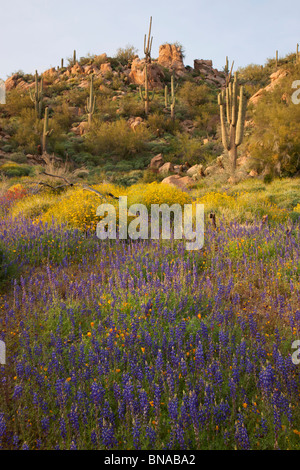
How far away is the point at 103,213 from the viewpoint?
25.0 feet

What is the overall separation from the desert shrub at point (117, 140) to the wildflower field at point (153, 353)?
17.8 metres

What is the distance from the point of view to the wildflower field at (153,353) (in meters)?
1.92

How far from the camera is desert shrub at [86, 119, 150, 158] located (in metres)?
22.7

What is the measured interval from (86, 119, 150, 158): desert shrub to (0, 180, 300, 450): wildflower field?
1780 cm

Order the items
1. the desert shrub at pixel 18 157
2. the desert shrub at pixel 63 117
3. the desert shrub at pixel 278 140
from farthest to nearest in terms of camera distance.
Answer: the desert shrub at pixel 63 117
the desert shrub at pixel 18 157
the desert shrub at pixel 278 140

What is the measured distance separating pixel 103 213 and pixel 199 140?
1812 cm

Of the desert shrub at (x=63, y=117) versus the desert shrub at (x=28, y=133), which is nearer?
the desert shrub at (x=28, y=133)

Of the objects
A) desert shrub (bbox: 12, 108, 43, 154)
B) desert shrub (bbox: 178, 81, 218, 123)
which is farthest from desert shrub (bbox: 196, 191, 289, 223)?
desert shrub (bbox: 178, 81, 218, 123)

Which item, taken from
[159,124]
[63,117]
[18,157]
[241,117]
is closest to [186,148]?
→ [159,124]

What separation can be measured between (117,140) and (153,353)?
22.1 m

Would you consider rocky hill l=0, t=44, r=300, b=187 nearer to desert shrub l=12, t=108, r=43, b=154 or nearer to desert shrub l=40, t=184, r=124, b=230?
desert shrub l=12, t=108, r=43, b=154

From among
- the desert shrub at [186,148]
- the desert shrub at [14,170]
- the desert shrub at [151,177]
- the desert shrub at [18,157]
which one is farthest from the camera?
the desert shrub at [186,148]

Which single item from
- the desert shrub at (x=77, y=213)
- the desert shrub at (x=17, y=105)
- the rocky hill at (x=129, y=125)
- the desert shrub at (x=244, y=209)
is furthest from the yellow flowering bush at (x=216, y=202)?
the desert shrub at (x=17, y=105)

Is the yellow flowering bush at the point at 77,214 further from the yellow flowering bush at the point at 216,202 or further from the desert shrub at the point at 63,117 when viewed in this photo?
the desert shrub at the point at 63,117
